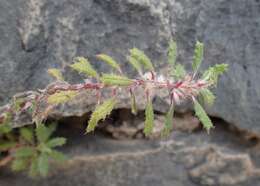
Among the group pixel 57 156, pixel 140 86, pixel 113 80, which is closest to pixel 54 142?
pixel 57 156

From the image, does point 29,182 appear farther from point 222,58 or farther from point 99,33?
point 222,58

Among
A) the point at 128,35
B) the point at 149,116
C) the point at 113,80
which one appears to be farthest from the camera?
the point at 128,35

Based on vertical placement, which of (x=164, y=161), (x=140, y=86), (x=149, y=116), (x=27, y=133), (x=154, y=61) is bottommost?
(x=164, y=161)

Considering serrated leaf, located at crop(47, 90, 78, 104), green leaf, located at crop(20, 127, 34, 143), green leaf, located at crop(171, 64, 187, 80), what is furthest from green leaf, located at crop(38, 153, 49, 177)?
green leaf, located at crop(171, 64, 187, 80)

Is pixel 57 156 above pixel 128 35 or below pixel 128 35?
below

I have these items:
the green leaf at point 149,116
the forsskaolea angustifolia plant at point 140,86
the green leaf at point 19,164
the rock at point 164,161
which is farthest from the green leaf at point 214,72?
the green leaf at point 19,164

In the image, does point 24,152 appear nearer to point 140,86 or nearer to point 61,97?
point 61,97

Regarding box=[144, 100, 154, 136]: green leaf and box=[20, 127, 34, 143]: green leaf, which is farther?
box=[20, 127, 34, 143]: green leaf

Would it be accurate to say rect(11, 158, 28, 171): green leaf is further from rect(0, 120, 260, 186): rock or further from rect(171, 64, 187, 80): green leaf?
rect(171, 64, 187, 80): green leaf
